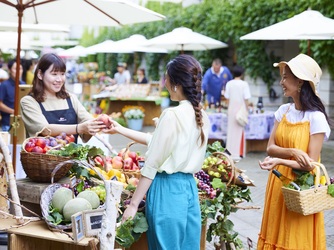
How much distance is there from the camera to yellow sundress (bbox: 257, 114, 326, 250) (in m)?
5.17

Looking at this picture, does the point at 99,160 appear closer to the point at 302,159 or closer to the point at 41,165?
the point at 41,165

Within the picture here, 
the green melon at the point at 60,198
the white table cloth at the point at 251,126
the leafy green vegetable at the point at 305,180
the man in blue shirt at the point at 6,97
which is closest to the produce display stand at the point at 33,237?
the green melon at the point at 60,198

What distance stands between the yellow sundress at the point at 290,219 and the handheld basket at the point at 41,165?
5.23 feet

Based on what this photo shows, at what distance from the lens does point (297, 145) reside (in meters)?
5.17

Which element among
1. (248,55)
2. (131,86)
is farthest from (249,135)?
(131,86)

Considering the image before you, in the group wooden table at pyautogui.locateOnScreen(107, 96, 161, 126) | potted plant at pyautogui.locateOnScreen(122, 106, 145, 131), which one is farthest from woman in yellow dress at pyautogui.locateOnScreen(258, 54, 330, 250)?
wooden table at pyautogui.locateOnScreen(107, 96, 161, 126)

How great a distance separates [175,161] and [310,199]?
3.72 feet

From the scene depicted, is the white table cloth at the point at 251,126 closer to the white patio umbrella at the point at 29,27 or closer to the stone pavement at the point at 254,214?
the stone pavement at the point at 254,214

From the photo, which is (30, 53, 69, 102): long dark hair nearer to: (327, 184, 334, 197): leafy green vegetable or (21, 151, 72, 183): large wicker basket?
(21, 151, 72, 183): large wicker basket

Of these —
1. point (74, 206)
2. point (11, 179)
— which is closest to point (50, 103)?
point (11, 179)

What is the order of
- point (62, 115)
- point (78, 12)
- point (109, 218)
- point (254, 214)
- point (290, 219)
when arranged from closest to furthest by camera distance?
1. point (109, 218)
2. point (290, 219)
3. point (62, 115)
4. point (78, 12)
5. point (254, 214)

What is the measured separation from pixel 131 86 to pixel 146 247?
1680 cm

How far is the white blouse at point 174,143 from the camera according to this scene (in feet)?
13.9

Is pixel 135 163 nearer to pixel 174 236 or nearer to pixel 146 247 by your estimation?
pixel 146 247
